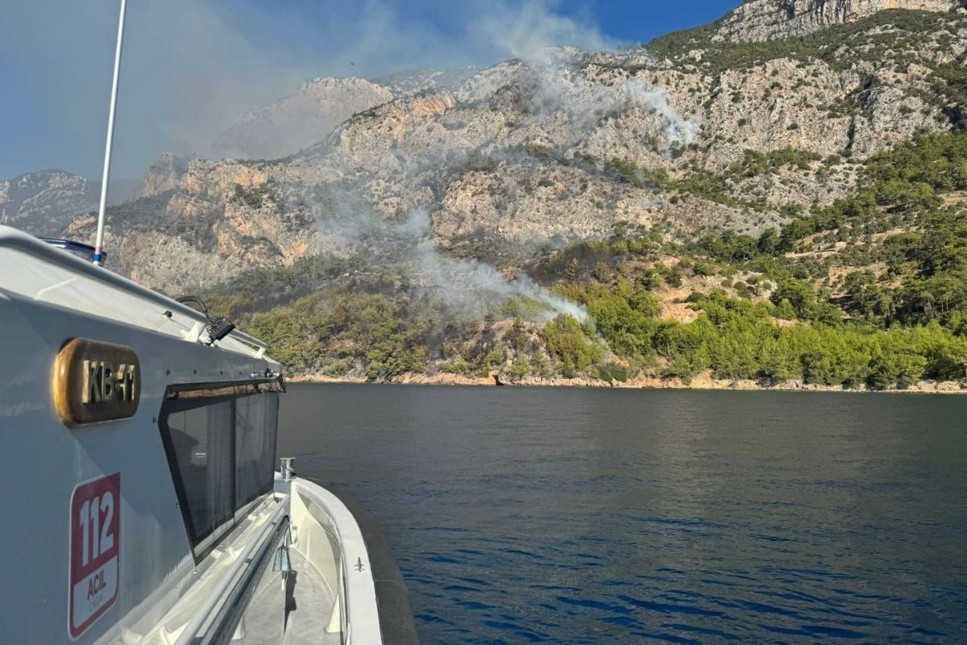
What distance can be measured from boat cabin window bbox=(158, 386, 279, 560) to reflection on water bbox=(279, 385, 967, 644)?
274 inches

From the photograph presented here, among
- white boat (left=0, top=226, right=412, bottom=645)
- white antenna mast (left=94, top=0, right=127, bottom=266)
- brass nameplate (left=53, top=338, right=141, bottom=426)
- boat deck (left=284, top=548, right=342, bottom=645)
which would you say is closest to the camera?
white boat (left=0, top=226, right=412, bottom=645)

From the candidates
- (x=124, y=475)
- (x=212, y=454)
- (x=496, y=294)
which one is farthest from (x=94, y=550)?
(x=496, y=294)

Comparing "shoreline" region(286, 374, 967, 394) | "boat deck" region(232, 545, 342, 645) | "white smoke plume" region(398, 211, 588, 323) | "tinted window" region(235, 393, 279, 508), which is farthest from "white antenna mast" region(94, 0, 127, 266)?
"white smoke plume" region(398, 211, 588, 323)

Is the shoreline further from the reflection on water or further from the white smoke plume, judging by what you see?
the reflection on water

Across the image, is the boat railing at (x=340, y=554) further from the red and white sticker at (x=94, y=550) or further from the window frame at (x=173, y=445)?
the red and white sticker at (x=94, y=550)

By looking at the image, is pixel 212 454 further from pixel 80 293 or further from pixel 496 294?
pixel 496 294

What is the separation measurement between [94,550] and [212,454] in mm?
2755

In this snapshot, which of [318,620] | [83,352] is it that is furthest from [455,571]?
[83,352]

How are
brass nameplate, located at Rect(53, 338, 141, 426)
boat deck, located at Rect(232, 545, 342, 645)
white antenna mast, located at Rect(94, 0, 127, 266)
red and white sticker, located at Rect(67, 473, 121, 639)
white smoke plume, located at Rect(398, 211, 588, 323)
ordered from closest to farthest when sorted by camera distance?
brass nameplate, located at Rect(53, 338, 141, 426) → red and white sticker, located at Rect(67, 473, 121, 639) → white antenna mast, located at Rect(94, 0, 127, 266) → boat deck, located at Rect(232, 545, 342, 645) → white smoke plume, located at Rect(398, 211, 588, 323)

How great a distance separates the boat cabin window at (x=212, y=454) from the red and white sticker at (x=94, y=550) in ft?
2.93

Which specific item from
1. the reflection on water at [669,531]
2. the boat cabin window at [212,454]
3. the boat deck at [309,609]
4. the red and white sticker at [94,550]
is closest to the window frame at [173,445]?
the boat cabin window at [212,454]

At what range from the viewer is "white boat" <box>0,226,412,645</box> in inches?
116

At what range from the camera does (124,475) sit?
4105 mm

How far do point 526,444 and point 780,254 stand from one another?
158 metres
